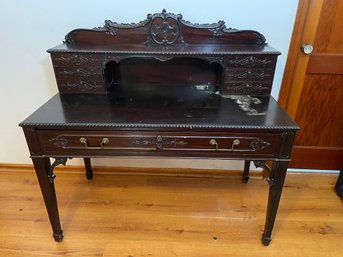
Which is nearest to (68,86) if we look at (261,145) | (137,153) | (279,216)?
(137,153)

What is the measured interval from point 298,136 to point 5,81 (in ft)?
6.69

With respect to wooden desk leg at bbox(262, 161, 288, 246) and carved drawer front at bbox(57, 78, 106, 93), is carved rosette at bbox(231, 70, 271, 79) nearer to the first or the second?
wooden desk leg at bbox(262, 161, 288, 246)

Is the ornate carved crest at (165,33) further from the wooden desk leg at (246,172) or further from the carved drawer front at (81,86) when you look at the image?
the wooden desk leg at (246,172)

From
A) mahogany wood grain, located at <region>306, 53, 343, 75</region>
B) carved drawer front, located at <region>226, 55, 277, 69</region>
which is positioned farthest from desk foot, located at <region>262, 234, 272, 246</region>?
mahogany wood grain, located at <region>306, 53, 343, 75</region>

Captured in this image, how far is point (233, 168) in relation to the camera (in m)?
1.89

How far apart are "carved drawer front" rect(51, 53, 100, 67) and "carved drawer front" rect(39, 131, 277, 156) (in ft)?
1.34

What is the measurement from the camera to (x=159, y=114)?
1.16m

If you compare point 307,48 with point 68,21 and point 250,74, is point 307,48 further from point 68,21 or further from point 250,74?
point 68,21

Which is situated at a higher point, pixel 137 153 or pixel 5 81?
pixel 5 81

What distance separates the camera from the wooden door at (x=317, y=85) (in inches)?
56.6

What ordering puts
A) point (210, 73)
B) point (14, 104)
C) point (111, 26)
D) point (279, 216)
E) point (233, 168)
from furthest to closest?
point (233, 168) → point (14, 104) → point (279, 216) → point (210, 73) → point (111, 26)

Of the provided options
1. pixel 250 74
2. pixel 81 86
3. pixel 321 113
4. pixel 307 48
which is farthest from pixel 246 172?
pixel 81 86

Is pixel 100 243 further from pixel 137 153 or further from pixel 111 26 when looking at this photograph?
pixel 111 26

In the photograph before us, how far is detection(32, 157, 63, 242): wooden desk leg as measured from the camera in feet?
3.84
